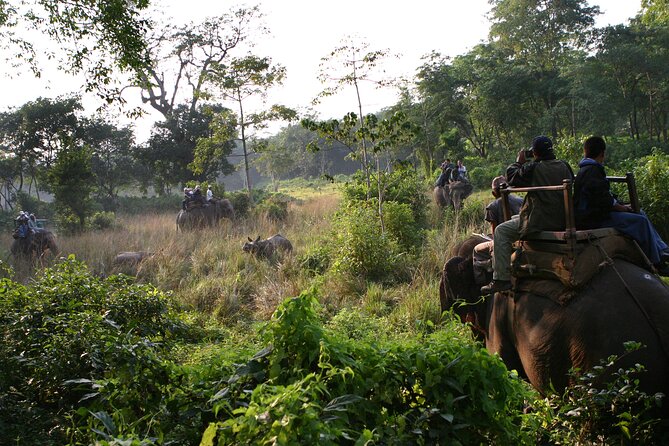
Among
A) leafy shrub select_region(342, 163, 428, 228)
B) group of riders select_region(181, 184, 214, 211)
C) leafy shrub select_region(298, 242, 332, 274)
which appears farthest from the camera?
group of riders select_region(181, 184, 214, 211)

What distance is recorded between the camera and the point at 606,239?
174 inches

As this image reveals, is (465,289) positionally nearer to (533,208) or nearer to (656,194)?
(533,208)

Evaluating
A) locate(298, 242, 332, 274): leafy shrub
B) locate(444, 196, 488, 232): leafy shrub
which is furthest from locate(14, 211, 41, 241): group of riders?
locate(444, 196, 488, 232): leafy shrub

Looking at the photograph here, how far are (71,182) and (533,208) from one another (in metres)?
19.6

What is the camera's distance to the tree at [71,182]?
21031 millimetres

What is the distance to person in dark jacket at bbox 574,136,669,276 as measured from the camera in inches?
177

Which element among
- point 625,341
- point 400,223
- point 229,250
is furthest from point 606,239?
point 229,250

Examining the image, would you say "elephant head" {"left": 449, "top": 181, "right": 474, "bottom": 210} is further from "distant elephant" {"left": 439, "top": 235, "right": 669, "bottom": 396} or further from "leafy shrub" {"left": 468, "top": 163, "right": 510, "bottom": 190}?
"distant elephant" {"left": 439, "top": 235, "right": 669, "bottom": 396}

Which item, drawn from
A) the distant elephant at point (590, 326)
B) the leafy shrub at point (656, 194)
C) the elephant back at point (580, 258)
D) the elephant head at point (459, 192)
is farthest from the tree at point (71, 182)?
the elephant back at point (580, 258)

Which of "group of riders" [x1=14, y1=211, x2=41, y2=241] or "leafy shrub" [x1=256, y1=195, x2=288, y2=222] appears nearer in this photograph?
"group of riders" [x1=14, y1=211, x2=41, y2=241]

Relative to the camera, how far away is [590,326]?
4125 mm

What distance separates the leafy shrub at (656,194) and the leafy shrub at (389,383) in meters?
7.83

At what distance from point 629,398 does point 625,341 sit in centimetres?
36

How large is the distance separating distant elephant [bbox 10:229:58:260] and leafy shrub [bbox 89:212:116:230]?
6.83m
